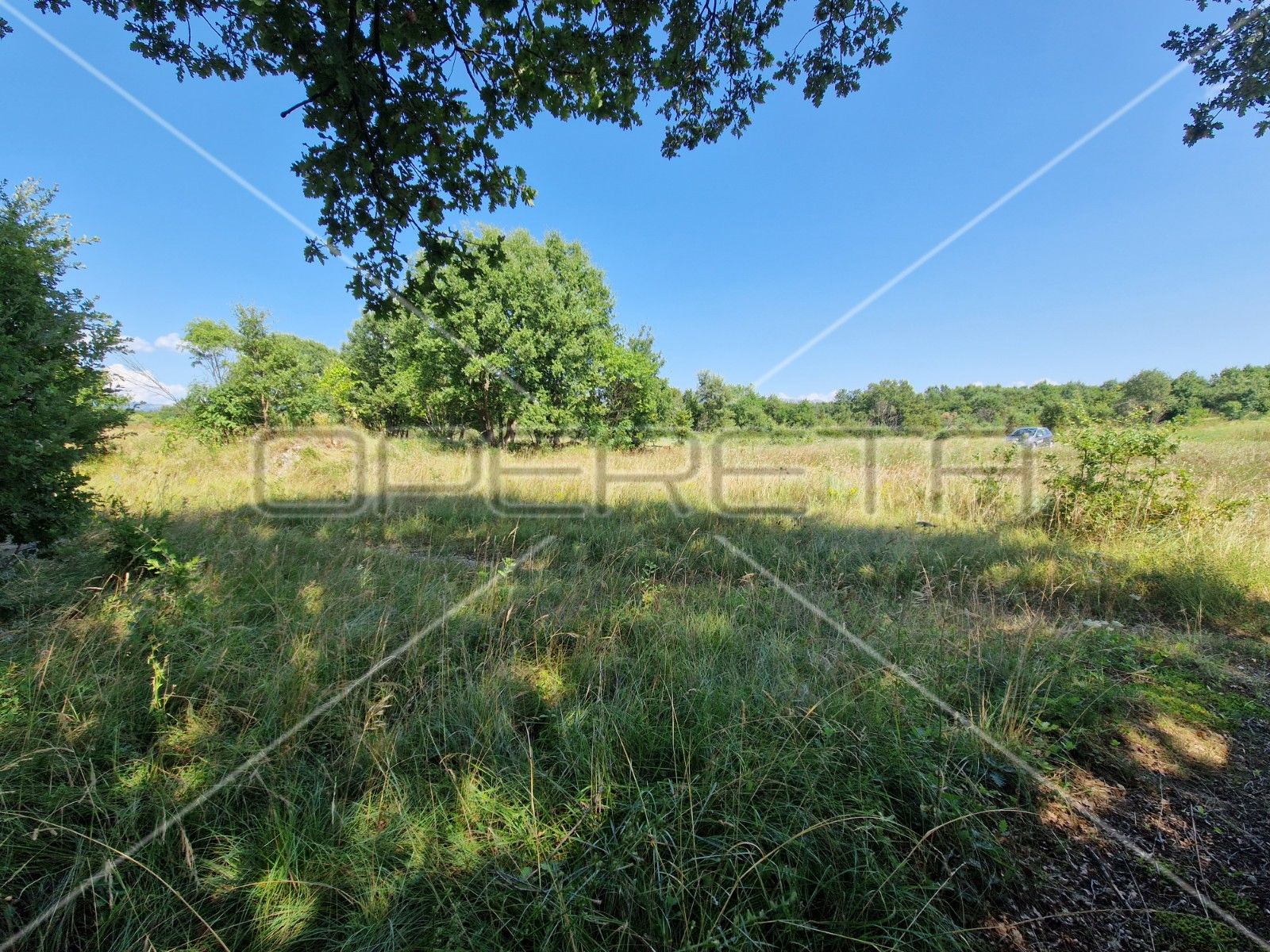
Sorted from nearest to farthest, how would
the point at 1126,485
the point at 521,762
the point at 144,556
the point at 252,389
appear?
1. the point at 521,762
2. the point at 144,556
3. the point at 1126,485
4. the point at 252,389

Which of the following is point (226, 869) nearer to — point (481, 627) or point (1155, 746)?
point (481, 627)

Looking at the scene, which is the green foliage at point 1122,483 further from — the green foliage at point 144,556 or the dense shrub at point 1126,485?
the green foliage at point 144,556

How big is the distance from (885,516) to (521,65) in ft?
22.7

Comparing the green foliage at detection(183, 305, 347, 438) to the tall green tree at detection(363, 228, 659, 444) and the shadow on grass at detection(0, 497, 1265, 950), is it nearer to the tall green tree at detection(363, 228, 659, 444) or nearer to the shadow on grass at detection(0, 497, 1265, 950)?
the tall green tree at detection(363, 228, 659, 444)

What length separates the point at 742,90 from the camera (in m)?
4.02

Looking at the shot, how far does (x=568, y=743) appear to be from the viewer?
1.70 meters

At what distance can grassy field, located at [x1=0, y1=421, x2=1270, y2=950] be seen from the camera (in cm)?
118

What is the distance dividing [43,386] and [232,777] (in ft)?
12.2

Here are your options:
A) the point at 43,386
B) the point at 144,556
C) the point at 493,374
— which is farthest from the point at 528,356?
the point at 144,556

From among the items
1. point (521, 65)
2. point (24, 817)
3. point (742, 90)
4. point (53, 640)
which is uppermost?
point (742, 90)

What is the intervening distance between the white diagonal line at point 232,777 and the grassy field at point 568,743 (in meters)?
0.01

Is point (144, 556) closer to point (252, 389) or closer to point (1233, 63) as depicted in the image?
point (1233, 63)

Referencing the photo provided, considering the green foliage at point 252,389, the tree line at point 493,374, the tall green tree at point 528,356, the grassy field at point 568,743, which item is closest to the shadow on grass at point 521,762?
the grassy field at point 568,743

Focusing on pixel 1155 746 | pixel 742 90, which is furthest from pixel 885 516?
pixel 742 90
